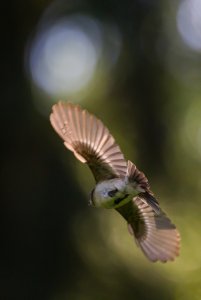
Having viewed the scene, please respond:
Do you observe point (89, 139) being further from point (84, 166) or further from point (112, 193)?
point (84, 166)

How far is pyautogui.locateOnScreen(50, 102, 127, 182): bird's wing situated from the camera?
170 cm

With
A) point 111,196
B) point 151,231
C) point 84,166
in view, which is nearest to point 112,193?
point 111,196

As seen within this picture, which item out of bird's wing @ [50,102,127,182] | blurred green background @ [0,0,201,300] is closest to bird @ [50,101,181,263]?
bird's wing @ [50,102,127,182]

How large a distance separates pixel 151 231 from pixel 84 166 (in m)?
2.15

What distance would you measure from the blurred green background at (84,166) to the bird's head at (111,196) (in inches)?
89.9

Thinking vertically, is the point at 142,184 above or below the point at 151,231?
above

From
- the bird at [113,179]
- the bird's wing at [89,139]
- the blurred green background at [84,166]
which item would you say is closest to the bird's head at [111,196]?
the bird at [113,179]

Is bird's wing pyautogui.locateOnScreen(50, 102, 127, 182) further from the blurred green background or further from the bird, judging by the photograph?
the blurred green background

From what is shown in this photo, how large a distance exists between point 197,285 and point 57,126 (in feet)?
9.20

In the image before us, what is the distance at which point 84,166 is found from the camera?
409 centimetres

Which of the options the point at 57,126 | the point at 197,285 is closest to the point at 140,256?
the point at 197,285

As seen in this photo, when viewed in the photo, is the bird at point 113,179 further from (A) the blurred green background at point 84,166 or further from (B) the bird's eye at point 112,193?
(A) the blurred green background at point 84,166

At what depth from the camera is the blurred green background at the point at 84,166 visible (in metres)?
4.02

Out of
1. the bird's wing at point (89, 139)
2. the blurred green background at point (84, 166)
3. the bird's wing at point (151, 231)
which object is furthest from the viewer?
the blurred green background at point (84, 166)
